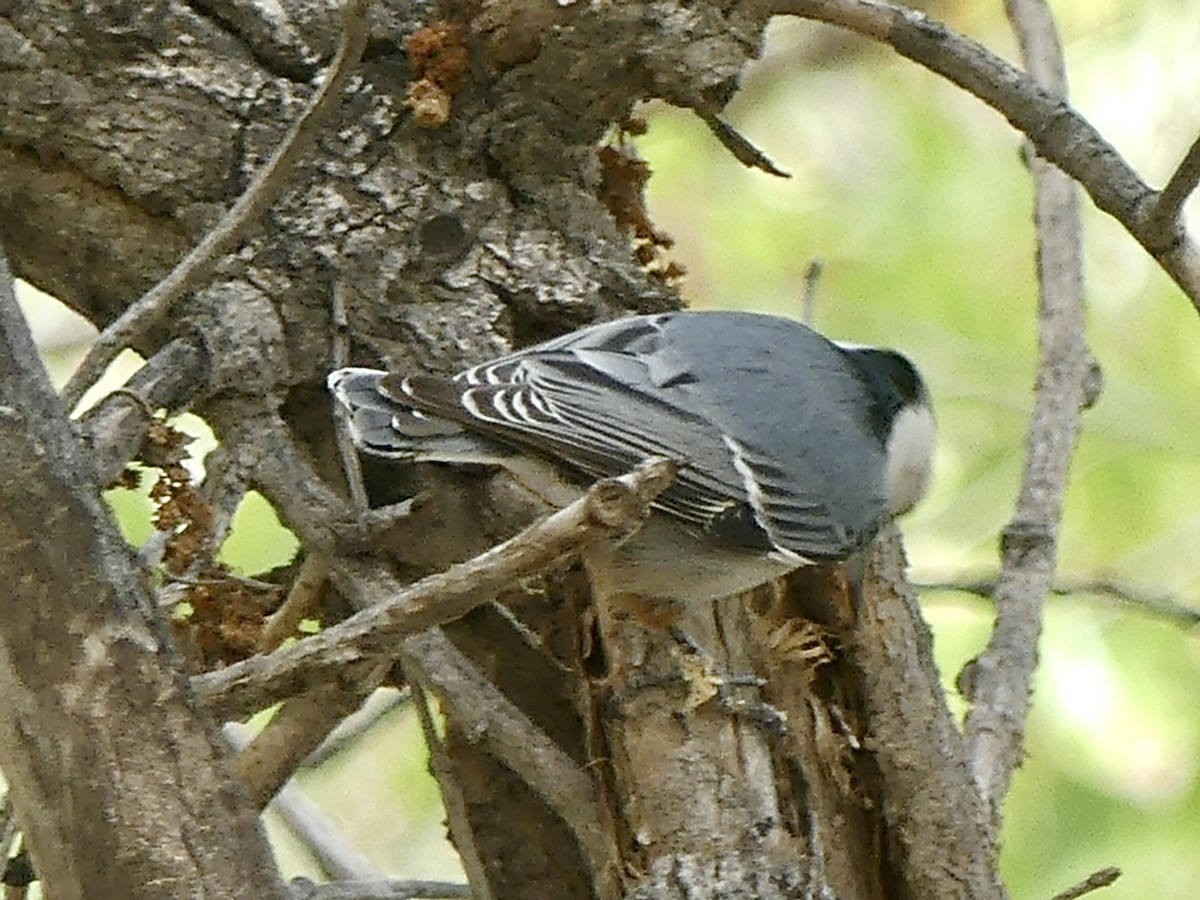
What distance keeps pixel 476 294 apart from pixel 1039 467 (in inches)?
23.7

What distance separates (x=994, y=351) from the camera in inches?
93.8

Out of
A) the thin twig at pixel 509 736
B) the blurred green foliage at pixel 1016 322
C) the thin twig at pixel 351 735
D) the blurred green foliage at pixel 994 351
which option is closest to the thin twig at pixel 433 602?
the thin twig at pixel 509 736

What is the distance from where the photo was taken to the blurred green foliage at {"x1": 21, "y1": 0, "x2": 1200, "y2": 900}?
220 centimetres

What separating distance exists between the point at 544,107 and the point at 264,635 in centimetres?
52

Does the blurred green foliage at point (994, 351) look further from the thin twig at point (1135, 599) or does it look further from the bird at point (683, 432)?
the bird at point (683, 432)

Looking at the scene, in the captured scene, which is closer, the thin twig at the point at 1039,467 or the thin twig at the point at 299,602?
the thin twig at the point at 299,602

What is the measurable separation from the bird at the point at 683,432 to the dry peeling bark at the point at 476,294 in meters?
0.05

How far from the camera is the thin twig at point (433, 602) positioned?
34.7 inches

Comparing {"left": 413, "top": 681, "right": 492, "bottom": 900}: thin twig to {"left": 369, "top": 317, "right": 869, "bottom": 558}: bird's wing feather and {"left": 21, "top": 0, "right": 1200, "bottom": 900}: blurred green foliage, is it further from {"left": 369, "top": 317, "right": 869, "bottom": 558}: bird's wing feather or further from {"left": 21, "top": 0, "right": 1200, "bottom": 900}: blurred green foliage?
{"left": 21, "top": 0, "right": 1200, "bottom": 900}: blurred green foliage

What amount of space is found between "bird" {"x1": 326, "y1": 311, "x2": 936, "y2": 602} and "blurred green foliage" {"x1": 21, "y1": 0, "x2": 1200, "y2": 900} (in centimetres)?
64

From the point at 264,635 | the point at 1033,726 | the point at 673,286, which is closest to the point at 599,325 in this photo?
the point at 673,286

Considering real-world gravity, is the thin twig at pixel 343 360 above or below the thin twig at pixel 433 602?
above

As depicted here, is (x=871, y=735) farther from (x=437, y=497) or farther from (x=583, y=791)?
(x=437, y=497)

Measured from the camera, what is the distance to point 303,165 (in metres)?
1.39
